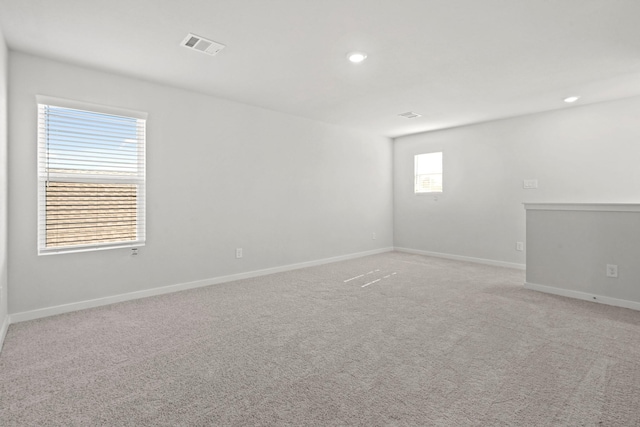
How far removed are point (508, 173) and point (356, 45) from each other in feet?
12.3

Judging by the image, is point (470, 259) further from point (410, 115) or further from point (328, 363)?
point (328, 363)

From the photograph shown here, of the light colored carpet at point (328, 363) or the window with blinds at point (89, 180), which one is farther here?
the window with blinds at point (89, 180)

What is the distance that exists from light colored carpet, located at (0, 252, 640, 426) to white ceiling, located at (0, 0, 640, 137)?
7.81 feet

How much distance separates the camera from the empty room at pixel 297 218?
1.91 meters

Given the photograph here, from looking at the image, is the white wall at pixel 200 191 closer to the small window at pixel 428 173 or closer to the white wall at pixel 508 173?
the small window at pixel 428 173

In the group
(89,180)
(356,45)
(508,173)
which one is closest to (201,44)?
(356,45)

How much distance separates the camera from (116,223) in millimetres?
3496

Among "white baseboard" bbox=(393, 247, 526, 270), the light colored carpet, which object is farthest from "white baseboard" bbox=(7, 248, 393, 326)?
"white baseboard" bbox=(393, 247, 526, 270)

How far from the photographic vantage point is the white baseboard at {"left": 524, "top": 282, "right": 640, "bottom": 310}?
129 inches

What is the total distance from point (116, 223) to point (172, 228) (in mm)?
566

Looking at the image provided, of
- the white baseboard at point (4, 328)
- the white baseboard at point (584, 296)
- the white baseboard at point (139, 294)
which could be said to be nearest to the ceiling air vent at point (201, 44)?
the white baseboard at point (139, 294)

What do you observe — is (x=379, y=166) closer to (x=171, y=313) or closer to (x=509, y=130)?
(x=509, y=130)

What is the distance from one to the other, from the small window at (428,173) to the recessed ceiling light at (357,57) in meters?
3.65

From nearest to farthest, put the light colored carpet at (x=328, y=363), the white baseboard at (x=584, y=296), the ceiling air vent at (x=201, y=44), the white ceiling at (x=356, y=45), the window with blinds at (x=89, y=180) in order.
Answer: the light colored carpet at (x=328, y=363)
the white ceiling at (x=356, y=45)
the ceiling air vent at (x=201, y=44)
the window with blinds at (x=89, y=180)
the white baseboard at (x=584, y=296)
